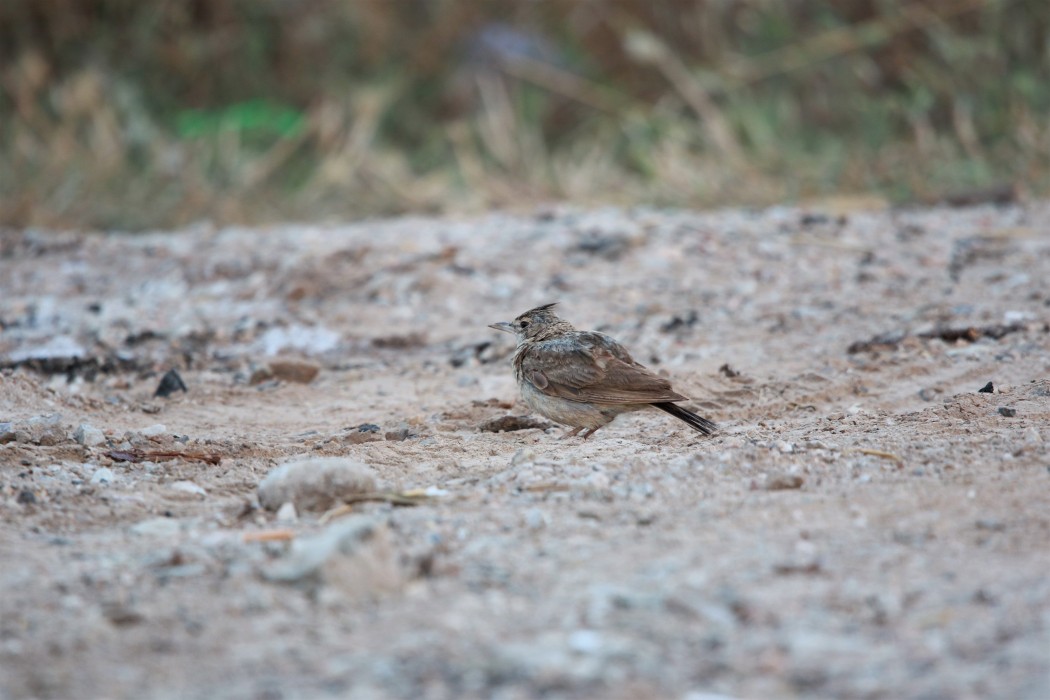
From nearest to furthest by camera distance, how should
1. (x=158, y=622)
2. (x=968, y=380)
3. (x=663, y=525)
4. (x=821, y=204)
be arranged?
(x=158, y=622), (x=663, y=525), (x=968, y=380), (x=821, y=204)

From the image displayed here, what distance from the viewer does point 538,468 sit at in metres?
4.04

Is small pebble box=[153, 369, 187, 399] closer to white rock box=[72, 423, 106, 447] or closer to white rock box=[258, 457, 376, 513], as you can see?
white rock box=[72, 423, 106, 447]

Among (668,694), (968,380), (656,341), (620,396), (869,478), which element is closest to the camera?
(668,694)

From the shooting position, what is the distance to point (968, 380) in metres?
5.12

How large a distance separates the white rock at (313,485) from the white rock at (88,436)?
3.47ft

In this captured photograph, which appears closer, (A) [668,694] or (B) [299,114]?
(A) [668,694]

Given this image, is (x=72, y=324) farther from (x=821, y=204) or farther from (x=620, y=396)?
(x=821, y=204)

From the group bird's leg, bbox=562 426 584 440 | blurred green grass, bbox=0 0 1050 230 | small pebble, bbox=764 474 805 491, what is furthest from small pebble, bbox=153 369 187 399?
blurred green grass, bbox=0 0 1050 230

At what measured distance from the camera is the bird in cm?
468

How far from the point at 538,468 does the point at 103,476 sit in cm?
140

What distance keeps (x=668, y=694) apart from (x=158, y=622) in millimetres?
1160

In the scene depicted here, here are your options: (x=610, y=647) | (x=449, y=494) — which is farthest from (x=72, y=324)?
(x=610, y=647)

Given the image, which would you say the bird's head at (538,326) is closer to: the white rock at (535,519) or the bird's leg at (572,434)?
the bird's leg at (572,434)

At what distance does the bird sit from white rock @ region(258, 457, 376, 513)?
4.09ft
